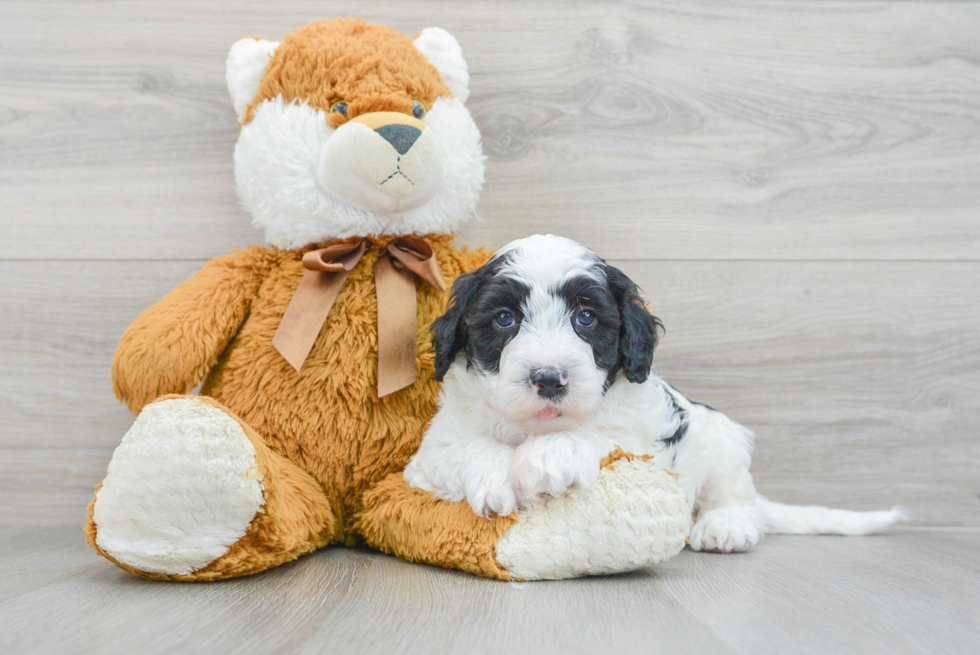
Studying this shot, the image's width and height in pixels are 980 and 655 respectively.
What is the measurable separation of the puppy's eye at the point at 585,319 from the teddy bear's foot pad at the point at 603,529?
0.24m

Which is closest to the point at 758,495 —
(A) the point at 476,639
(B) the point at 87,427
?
(A) the point at 476,639

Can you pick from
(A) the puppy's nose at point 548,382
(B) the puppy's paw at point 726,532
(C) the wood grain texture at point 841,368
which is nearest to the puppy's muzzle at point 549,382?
(A) the puppy's nose at point 548,382

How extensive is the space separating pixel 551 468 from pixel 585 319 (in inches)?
10.4

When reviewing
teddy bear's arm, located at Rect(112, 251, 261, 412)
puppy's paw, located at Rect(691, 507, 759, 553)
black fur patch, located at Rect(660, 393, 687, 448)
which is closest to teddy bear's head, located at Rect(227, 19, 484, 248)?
teddy bear's arm, located at Rect(112, 251, 261, 412)

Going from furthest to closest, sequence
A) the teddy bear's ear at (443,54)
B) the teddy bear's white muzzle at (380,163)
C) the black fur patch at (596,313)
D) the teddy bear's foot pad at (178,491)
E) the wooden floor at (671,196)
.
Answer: the wooden floor at (671,196) < the teddy bear's ear at (443,54) < the teddy bear's white muzzle at (380,163) < the black fur patch at (596,313) < the teddy bear's foot pad at (178,491)

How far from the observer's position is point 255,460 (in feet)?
3.72

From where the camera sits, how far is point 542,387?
1.13 meters

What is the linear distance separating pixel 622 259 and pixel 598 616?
1054 millimetres

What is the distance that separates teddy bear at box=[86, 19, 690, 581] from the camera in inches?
48.4

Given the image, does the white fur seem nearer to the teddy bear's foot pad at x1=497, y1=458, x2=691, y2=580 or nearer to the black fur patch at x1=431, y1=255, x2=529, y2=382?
the black fur patch at x1=431, y1=255, x2=529, y2=382

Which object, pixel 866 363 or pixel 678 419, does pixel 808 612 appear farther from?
pixel 866 363

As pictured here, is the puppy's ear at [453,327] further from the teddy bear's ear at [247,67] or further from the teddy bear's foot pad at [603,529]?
the teddy bear's ear at [247,67]

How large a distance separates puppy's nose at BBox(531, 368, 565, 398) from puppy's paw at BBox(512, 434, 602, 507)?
0.31 ft

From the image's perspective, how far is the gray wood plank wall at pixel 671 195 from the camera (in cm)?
181
